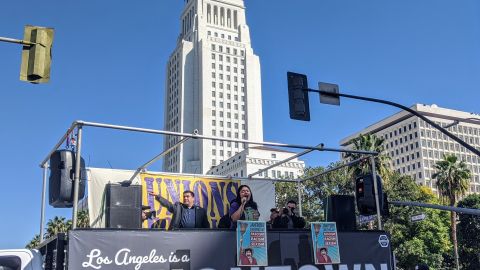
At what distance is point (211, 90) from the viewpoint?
138 meters

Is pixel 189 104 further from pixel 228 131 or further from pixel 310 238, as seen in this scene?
pixel 310 238

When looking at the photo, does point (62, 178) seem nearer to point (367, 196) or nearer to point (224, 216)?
point (224, 216)

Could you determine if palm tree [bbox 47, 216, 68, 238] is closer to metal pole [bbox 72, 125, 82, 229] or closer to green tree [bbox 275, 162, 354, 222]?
green tree [bbox 275, 162, 354, 222]

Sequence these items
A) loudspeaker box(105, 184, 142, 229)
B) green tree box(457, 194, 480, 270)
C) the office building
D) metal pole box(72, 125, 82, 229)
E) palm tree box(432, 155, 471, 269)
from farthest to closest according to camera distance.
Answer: the office building, green tree box(457, 194, 480, 270), palm tree box(432, 155, 471, 269), loudspeaker box(105, 184, 142, 229), metal pole box(72, 125, 82, 229)

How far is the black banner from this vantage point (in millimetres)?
6668

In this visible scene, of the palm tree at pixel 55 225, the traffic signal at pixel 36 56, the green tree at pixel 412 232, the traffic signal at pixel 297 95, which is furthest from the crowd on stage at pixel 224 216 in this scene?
the palm tree at pixel 55 225

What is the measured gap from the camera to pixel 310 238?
26.7 ft

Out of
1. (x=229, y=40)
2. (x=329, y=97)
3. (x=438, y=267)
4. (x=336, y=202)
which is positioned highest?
(x=229, y=40)

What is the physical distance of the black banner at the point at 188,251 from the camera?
21.9ft

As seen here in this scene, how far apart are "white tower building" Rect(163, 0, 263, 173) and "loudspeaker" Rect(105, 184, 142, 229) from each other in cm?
11844

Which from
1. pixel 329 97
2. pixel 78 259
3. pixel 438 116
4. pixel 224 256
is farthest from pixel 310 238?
pixel 438 116

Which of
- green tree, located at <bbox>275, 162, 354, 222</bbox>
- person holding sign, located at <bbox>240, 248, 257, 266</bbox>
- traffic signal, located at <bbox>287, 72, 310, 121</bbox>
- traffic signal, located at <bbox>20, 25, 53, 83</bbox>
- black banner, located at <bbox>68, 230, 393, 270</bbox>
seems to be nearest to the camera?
black banner, located at <bbox>68, 230, 393, 270</bbox>

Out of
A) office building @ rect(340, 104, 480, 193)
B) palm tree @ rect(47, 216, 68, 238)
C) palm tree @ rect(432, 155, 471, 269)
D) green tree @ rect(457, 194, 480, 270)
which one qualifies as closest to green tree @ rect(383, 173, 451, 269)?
palm tree @ rect(432, 155, 471, 269)

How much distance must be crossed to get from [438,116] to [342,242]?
14896 cm
